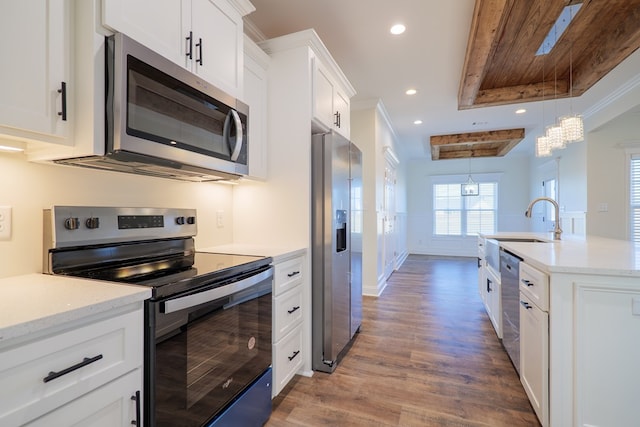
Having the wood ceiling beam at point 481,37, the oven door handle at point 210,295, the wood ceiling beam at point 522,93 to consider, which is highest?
the wood ceiling beam at point 522,93

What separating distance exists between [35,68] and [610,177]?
20.9 feet

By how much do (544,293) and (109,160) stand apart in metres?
2.09

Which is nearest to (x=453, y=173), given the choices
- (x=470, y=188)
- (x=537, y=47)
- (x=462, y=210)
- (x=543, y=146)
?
(x=470, y=188)

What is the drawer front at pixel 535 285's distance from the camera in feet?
4.93

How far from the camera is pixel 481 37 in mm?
2326

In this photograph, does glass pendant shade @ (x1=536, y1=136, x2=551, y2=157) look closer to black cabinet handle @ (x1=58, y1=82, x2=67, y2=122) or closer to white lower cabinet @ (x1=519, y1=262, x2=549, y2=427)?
white lower cabinet @ (x1=519, y1=262, x2=549, y2=427)

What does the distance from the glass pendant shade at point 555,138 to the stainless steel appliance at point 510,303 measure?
1.32 m

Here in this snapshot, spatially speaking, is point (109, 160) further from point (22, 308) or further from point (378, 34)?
point (378, 34)

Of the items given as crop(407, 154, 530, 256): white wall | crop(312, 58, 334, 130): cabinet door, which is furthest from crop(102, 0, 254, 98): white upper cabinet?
crop(407, 154, 530, 256): white wall

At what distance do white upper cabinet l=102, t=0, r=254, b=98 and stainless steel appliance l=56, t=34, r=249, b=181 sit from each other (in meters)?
0.07

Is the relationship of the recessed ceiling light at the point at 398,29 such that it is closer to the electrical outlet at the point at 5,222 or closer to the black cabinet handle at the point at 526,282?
the black cabinet handle at the point at 526,282

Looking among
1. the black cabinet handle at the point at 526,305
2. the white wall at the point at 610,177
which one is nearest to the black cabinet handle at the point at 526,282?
the black cabinet handle at the point at 526,305

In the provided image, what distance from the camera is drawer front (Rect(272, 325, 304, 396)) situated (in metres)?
1.77

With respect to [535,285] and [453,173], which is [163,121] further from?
[453,173]
